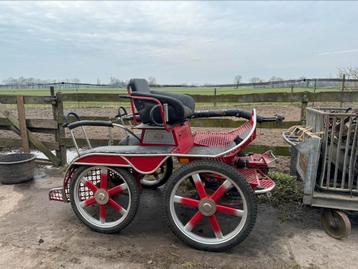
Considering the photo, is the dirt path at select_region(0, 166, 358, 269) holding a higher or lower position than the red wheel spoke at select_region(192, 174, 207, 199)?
lower

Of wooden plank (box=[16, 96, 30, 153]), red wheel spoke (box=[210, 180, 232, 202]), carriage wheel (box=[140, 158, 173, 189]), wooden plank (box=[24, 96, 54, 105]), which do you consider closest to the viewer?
red wheel spoke (box=[210, 180, 232, 202])

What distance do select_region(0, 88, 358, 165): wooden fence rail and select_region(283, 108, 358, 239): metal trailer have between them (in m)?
1.30

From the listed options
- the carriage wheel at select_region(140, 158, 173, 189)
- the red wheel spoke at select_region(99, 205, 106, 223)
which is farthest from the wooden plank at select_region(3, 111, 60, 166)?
the red wheel spoke at select_region(99, 205, 106, 223)

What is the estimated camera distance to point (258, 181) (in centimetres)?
266

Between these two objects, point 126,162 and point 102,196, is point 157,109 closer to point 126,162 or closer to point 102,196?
point 126,162

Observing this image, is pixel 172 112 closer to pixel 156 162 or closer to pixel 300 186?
pixel 156 162

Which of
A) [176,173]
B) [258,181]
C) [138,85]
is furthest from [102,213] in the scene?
[258,181]

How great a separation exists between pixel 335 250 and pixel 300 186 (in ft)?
4.09

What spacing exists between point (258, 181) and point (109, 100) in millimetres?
3118

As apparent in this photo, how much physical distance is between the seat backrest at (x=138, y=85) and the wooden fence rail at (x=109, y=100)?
4.50 feet

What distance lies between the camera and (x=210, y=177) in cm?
276

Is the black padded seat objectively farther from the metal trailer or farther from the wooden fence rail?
the wooden fence rail

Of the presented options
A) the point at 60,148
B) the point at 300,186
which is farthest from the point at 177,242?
the point at 60,148

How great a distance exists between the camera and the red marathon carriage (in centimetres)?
249
